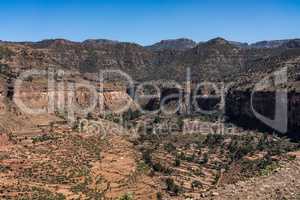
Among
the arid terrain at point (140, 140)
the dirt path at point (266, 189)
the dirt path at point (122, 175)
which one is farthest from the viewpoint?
the dirt path at point (122, 175)

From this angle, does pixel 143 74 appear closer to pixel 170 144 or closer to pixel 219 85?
pixel 219 85

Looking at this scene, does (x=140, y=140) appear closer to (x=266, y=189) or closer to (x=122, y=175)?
(x=122, y=175)

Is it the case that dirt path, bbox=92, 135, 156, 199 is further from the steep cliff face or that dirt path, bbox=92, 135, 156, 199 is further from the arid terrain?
the steep cliff face

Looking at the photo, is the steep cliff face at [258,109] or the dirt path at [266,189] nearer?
the dirt path at [266,189]

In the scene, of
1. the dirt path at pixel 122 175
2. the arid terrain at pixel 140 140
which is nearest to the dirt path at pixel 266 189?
the arid terrain at pixel 140 140

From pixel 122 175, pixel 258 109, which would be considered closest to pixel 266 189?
pixel 122 175

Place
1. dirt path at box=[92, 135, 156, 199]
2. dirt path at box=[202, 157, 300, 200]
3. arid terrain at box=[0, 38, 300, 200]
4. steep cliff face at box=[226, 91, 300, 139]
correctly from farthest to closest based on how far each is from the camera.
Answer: steep cliff face at box=[226, 91, 300, 139]
dirt path at box=[92, 135, 156, 199]
arid terrain at box=[0, 38, 300, 200]
dirt path at box=[202, 157, 300, 200]

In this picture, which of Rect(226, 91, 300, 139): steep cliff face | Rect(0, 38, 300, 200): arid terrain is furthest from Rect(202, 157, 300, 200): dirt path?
Rect(226, 91, 300, 139): steep cliff face

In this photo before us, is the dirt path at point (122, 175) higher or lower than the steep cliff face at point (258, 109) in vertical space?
lower

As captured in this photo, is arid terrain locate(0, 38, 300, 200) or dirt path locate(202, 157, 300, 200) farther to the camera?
arid terrain locate(0, 38, 300, 200)

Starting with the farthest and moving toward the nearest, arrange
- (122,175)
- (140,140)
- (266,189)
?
(140,140)
(122,175)
(266,189)

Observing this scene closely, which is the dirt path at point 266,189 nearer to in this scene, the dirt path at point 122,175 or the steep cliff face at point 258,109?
the dirt path at point 122,175
